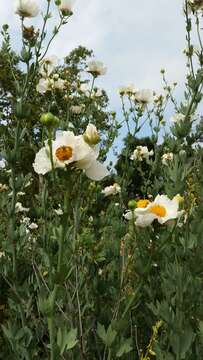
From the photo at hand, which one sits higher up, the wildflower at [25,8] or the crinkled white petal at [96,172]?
the wildflower at [25,8]

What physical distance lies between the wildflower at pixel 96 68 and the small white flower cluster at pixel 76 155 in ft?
7.49

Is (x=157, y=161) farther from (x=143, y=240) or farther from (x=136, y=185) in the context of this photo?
(x=136, y=185)

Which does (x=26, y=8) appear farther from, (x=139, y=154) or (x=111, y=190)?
(x=139, y=154)

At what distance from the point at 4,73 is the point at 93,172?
1600 centimetres

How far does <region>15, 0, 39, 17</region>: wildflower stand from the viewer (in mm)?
3244

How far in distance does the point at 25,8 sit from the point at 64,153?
187 centimetres

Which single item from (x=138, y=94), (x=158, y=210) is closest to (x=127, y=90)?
(x=138, y=94)

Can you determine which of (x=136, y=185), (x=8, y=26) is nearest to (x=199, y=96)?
(x=8, y=26)

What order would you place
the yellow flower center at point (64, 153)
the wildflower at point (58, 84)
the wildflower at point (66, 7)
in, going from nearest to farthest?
the yellow flower center at point (64, 153)
the wildflower at point (66, 7)
the wildflower at point (58, 84)

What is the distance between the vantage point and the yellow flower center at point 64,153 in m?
1.62

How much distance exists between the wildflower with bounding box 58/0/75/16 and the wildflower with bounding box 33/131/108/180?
1.86 metres

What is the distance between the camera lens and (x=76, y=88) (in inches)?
173

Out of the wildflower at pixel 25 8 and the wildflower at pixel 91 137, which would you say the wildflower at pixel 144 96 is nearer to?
the wildflower at pixel 25 8

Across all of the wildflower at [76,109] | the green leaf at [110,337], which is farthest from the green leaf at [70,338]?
the wildflower at [76,109]
